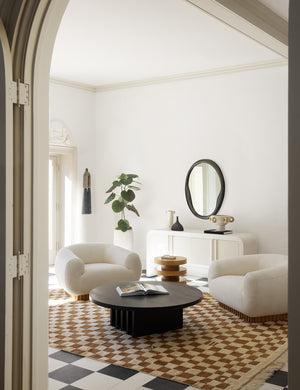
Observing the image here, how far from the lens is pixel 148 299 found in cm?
445

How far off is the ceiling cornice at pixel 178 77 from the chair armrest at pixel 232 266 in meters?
2.82

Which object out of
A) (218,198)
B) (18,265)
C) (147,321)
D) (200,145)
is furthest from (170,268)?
(18,265)

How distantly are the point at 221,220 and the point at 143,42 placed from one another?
2.72 m

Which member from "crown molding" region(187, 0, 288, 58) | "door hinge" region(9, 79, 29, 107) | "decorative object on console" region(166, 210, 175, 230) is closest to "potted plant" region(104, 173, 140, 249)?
"decorative object on console" region(166, 210, 175, 230)

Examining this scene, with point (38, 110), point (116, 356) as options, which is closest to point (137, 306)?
point (116, 356)

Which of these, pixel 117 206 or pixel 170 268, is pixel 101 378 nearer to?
pixel 170 268

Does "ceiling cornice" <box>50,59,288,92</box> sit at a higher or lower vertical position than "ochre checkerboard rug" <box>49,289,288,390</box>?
higher

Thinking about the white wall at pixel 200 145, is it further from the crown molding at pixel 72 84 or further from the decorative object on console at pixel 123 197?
the decorative object on console at pixel 123 197

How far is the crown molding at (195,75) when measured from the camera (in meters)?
6.70

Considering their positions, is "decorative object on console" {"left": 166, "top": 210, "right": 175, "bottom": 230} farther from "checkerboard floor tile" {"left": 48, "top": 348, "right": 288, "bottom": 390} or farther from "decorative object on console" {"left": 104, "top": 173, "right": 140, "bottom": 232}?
"checkerboard floor tile" {"left": 48, "top": 348, "right": 288, "bottom": 390}

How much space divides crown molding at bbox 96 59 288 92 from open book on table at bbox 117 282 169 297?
12.1 feet

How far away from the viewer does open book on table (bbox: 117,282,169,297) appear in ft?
15.0

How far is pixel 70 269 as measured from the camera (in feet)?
17.9

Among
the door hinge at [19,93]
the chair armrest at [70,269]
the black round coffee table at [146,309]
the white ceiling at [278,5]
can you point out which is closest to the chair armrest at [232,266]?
the black round coffee table at [146,309]
